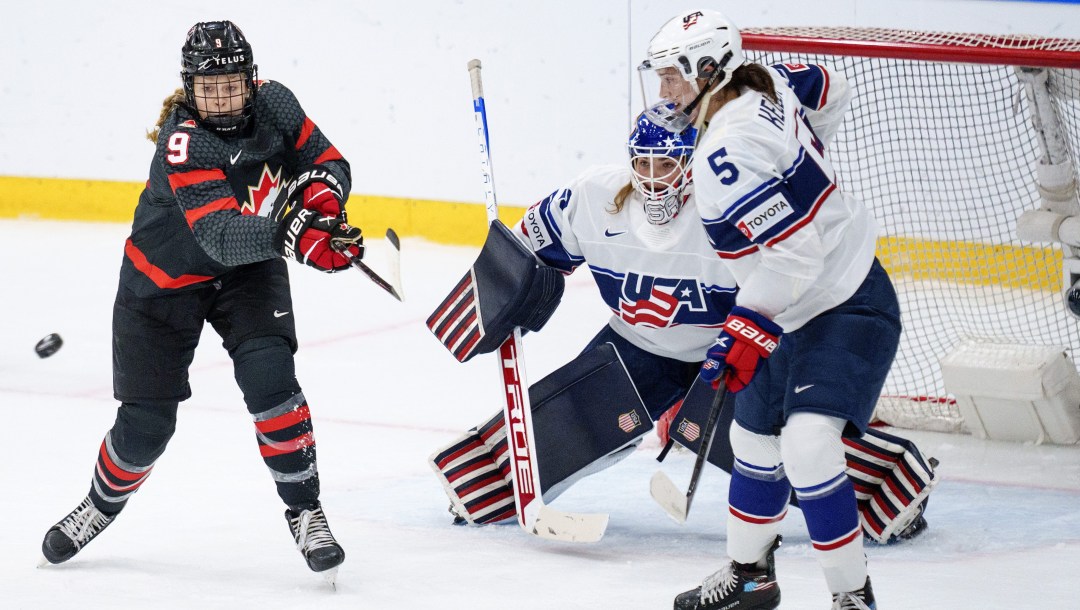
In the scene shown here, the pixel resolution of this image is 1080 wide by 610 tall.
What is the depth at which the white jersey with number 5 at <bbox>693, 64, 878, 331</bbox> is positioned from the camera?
2221 mm

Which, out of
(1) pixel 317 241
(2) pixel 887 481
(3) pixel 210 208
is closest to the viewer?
(1) pixel 317 241

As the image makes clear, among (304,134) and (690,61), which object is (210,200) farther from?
(690,61)

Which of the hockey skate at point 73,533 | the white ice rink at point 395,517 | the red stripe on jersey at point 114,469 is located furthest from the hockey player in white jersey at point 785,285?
the hockey skate at point 73,533

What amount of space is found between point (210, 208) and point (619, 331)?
96 cm

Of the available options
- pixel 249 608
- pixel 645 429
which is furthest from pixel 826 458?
pixel 249 608

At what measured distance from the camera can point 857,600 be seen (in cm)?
231

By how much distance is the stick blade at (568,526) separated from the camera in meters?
2.91

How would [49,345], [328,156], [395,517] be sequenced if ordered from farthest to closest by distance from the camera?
[49,345]
[395,517]
[328,156]

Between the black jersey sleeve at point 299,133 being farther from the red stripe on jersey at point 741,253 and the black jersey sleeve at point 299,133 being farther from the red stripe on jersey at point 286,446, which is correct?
the red stripe on jersey at point 741,253

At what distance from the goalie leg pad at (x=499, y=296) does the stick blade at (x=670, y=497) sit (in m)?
0.50

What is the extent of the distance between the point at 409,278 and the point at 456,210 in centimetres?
59

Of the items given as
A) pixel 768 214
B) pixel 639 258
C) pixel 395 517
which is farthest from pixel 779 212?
pixel 395 517

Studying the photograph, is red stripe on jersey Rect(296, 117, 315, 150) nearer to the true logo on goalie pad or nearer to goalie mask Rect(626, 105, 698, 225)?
goalie mask Rect(626, 105, 698, 225)

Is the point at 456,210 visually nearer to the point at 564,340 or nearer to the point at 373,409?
the point at 564,340
